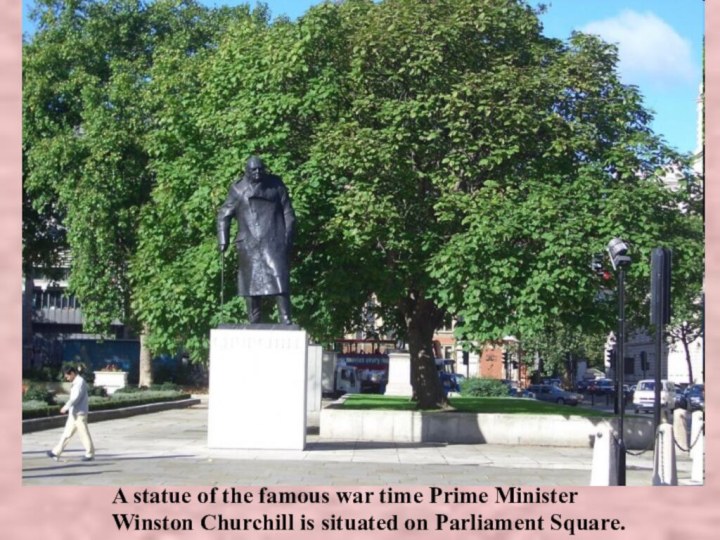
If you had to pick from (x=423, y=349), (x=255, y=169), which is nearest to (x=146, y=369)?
(x=423, y=349)

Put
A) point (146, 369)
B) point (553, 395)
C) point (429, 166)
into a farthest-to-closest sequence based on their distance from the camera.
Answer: point (553, 395) < point (146, 369) < point (429, 166)

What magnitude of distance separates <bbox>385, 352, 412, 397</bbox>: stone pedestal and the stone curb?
897 cm

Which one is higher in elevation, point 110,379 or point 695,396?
point 110,379

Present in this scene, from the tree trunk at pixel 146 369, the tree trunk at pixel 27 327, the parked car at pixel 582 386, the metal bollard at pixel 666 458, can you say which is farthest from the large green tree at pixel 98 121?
the parked car at pixel 582 386

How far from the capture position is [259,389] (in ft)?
66.5

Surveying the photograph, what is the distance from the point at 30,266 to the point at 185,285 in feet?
102

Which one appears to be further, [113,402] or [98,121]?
[98,121]

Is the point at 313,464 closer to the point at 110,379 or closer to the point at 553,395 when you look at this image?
the point at 110,379

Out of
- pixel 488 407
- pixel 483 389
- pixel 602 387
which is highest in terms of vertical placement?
pixel 488 407

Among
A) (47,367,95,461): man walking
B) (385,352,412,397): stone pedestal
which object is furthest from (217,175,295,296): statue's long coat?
(385,352,412,397): stone pedestal

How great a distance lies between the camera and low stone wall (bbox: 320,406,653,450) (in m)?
25.1

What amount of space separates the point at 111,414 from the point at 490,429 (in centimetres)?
1366

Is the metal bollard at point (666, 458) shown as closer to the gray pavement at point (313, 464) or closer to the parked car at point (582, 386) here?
the gray pavement at point (313, 464)

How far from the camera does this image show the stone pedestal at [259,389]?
66.3 ft
